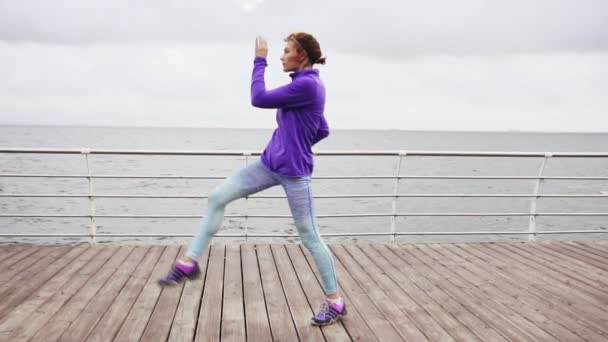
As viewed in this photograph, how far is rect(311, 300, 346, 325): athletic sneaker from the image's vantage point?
246 cm

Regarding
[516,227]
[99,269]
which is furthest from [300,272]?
[516,227]

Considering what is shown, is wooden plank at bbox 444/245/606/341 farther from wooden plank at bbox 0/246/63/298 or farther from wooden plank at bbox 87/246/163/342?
wooden plank at bbox 0/246/63/298

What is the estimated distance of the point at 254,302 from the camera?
279 cm

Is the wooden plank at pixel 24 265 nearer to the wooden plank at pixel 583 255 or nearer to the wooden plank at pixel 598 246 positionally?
the wooden plank at pixel 583 255

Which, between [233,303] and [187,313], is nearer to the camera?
[187,313]

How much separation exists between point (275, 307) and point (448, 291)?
4.27 feet

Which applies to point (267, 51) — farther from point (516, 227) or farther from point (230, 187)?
point (516, 227)

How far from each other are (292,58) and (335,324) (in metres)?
1.53

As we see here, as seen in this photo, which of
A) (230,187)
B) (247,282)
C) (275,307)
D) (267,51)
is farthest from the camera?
(247,282)

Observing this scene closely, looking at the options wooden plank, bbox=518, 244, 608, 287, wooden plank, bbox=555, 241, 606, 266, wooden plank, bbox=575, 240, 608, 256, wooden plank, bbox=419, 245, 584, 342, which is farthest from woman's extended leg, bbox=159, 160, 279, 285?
wooden plank, bbox=575, 240, 608, 256

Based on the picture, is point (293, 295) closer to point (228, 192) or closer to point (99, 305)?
point (228, 192)

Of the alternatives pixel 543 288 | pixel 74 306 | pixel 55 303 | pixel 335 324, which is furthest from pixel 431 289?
pixel 55 303

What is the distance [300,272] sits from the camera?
135 inches

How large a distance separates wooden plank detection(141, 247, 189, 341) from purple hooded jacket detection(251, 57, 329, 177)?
0.97 metres
